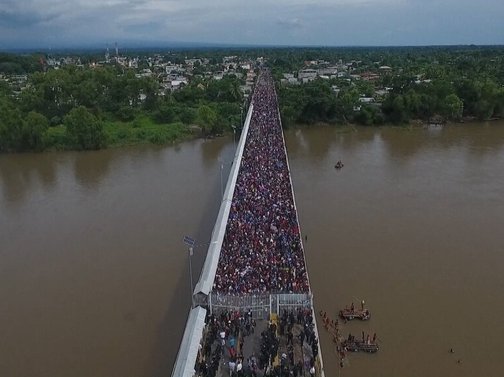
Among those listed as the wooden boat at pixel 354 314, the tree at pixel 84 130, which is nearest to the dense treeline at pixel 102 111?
the tree at pixel 84 130

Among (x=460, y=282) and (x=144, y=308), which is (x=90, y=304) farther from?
(x=460, y=282)

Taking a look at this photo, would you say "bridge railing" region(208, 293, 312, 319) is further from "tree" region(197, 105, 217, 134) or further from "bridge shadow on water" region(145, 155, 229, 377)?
"tree" region(197, 105, 217, 134)

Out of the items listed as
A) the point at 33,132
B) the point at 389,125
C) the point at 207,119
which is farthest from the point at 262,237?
the point at 389,125

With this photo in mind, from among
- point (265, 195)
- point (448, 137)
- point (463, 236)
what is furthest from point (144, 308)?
point (448, 137)

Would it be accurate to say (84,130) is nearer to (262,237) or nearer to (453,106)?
(262,237)

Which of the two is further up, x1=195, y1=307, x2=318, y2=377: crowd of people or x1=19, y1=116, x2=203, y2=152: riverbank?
x1=195, y1=307, x2=318, y2=377: crowd of people

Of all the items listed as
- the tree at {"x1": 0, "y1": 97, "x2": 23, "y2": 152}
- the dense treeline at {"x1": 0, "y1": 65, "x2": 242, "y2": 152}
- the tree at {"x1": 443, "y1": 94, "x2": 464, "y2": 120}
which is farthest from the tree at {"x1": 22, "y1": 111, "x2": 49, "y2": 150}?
the tree at {"x1": 443, "y1": 94, "x2": 464, "y2": 120}

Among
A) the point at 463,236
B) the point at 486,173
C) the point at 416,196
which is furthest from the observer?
the point at 486,173
